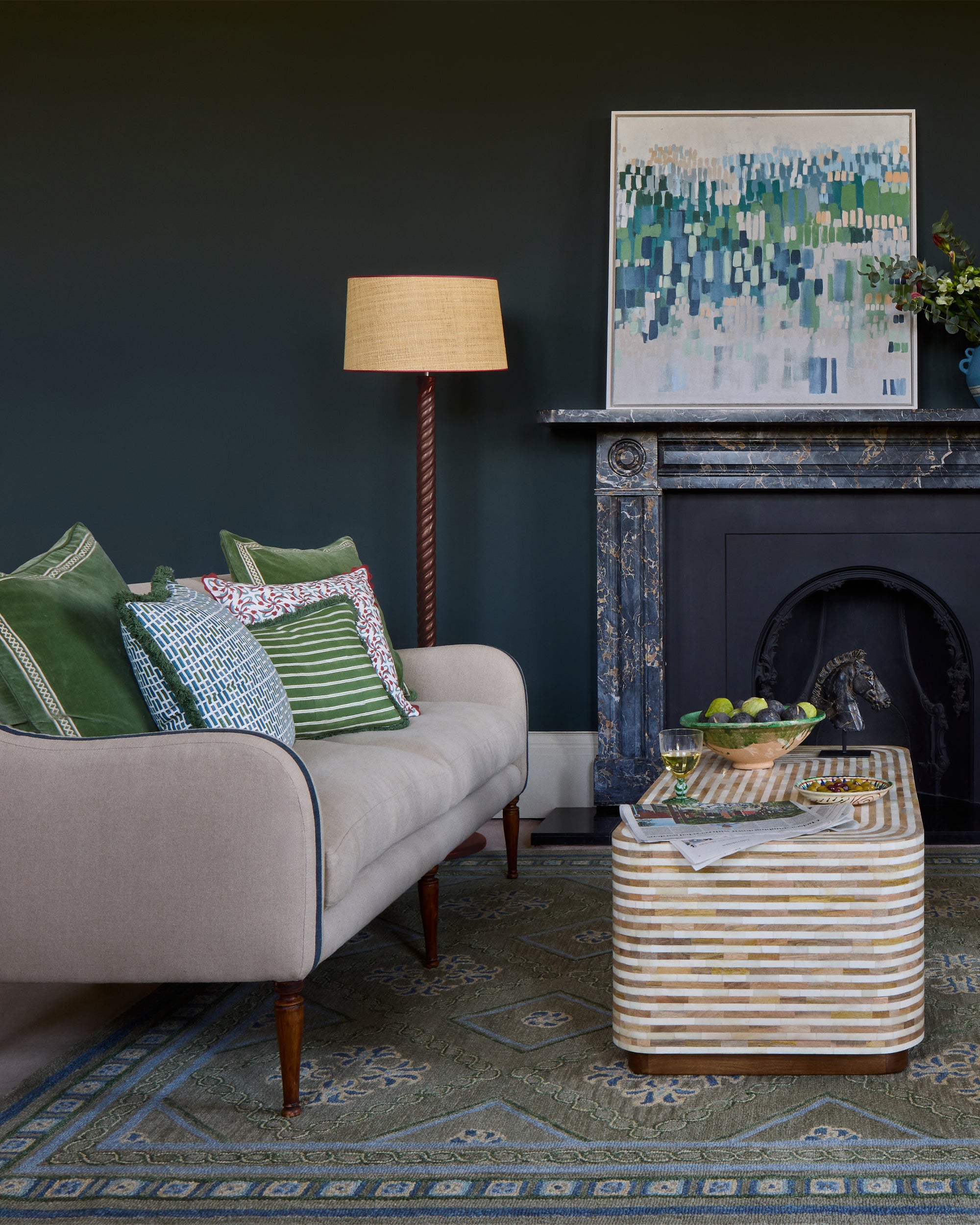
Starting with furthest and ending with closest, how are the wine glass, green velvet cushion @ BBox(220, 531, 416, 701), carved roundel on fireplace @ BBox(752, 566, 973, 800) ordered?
carved roundel on fireplace @ BBox(752, 566, 973, 800)
green velvet cushion @ BBox(220, 531, 416, 701)
the wine glass

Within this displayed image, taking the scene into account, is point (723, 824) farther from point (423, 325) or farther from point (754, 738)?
point (423, 325)

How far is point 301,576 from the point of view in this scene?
323cm

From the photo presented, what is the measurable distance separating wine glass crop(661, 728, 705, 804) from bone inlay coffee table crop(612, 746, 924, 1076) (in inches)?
12.7

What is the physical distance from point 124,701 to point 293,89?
2.76 m

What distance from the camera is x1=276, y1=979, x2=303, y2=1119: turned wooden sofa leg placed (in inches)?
77.4

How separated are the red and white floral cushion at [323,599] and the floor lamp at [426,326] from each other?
705 mm

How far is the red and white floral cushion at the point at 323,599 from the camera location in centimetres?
291

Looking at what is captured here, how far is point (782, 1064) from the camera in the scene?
2.07 metres

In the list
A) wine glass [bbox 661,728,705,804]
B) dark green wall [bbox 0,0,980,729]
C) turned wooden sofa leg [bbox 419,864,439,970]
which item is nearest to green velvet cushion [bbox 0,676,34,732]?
turned wooden sofa leg [bbox 419,864,439,970]

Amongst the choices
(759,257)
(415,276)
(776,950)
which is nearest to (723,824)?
(776,950)

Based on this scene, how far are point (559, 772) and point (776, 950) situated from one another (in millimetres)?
2233

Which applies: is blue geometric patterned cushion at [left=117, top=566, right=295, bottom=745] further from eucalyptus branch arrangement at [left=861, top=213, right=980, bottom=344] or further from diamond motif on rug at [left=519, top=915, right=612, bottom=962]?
eucalyptus branch arrangement at [left=861, top=213, right=980, bottom=344]

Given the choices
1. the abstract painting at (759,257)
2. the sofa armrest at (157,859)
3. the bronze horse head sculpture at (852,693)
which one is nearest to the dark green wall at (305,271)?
the abstract painting at (759,257)

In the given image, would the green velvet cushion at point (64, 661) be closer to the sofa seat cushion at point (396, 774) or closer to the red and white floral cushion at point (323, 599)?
the sofa seat cushion at point (396, 774)
